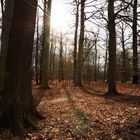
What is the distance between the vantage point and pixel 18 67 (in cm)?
701

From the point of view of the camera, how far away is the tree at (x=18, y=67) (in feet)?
22.5

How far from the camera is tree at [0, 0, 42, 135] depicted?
6863 mm

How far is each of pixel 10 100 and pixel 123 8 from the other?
336 inches

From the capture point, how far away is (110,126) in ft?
21.6

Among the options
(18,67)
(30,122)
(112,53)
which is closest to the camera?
(30,122)

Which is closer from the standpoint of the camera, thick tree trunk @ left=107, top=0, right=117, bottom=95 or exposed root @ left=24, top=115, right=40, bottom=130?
exposed root @ left=24, top=115, right=40, bottom=130

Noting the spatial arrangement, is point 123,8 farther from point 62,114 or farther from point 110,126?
point 110,126

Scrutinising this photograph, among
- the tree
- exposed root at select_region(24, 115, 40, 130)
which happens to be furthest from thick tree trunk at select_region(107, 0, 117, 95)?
exposed root at select_region(24, 115, 40, 130)

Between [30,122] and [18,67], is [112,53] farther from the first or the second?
[30,122]

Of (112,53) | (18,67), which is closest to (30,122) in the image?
(18,67)

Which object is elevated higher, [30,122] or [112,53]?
[112,53]

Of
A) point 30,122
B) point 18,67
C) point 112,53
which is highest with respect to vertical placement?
point 112,53

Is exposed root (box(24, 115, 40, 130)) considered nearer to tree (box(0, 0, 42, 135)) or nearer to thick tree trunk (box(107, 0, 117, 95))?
tree (box(0, 0, 42, 135))

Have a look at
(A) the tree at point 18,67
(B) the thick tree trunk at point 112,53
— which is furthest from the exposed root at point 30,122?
(B) the thick tree trunk at point 112,53
